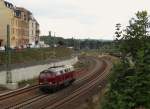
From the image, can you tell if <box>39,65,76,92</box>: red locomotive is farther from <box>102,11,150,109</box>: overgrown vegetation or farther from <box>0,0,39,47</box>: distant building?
<box>0,0,39,47</box>: distant building

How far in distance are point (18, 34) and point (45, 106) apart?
7990 cm

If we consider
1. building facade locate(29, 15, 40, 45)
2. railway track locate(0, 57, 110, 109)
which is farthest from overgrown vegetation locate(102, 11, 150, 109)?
building facade locate(29, 15, 40, 45)

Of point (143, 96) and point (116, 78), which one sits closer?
point (143, 96)

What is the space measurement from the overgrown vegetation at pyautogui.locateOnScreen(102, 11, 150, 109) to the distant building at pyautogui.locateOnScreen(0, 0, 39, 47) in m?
77.3

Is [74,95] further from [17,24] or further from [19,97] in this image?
[17,24]

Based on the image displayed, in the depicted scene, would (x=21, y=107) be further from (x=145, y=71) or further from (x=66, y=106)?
(x=145, y=71)

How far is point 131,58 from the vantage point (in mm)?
18625

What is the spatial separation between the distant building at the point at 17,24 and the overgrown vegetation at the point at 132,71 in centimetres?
7729

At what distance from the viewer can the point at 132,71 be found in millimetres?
17969

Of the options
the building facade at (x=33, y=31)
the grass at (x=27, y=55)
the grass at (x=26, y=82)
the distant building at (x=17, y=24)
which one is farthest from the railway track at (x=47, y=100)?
the building facade at (x=33, y=31)

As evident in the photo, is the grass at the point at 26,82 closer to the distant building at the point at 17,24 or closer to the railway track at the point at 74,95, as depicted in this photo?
the railway track at the point at 74,95

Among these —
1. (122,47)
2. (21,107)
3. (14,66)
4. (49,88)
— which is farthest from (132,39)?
(14,66)

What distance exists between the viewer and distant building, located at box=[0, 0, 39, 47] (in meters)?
98.0

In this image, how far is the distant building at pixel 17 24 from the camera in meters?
98.0
